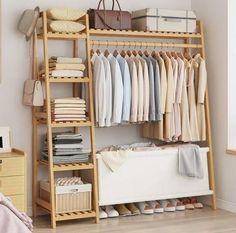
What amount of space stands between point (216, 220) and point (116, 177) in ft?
3.31

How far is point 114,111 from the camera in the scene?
5.23m

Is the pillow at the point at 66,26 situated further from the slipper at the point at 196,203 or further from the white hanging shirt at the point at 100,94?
the slipper at the point at 196,203

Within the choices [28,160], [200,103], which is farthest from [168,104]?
[28,160]

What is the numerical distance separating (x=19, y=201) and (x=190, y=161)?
1.77 m

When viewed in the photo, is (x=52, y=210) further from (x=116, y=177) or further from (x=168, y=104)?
(x=168, y=104)

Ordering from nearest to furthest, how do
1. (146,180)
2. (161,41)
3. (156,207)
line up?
(146,180) → (156,207) → (161,41)

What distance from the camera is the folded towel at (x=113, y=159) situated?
5.23 metres

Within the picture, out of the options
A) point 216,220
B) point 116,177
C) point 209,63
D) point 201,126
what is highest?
point 209,63

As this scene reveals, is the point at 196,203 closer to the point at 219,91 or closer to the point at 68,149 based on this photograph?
the point at 219,91

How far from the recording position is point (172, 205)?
564 cm

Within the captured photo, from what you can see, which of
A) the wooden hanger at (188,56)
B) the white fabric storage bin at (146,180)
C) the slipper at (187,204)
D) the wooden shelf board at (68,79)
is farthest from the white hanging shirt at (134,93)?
the slipper at (187,204)

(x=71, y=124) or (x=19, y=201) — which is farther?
(x=71, y=124)

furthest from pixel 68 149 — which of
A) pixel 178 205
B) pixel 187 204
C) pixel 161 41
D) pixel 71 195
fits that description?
pixel 161 41

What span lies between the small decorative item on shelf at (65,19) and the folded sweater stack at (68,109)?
0.63 meters
